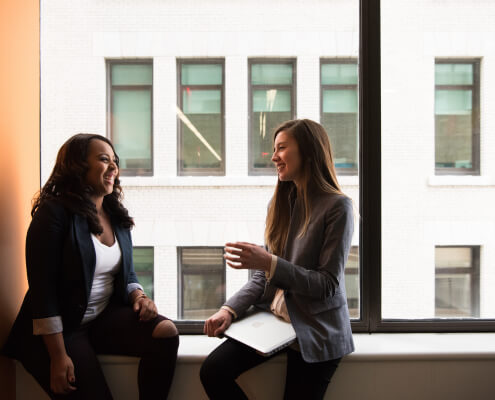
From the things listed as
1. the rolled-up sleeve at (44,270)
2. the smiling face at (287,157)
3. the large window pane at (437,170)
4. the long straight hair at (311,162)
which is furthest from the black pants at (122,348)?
the large window pane at (437,170)

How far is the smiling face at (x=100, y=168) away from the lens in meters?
1.46

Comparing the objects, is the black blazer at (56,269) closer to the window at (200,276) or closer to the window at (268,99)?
the window at (200,276)

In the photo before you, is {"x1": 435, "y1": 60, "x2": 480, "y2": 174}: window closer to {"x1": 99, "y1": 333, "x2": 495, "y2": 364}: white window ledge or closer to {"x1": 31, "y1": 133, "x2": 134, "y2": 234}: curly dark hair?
{"x1": 99, "y1": 333, "x2": 495, "y2": 364}: white window ledge

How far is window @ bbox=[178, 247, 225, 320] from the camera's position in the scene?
6.82ft

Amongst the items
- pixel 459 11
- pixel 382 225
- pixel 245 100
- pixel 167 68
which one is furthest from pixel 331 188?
pixel 459 11

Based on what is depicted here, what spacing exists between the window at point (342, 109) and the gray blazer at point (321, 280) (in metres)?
0.65

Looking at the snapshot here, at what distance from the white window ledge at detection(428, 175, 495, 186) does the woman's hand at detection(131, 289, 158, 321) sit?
161cm

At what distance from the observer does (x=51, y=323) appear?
4.24 ft

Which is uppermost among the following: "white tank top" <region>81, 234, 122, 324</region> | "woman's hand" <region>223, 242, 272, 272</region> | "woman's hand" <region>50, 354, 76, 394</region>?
"woman's hand" <region>223, 242, 272, 272</region>

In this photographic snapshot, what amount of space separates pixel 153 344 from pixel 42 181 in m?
1.12

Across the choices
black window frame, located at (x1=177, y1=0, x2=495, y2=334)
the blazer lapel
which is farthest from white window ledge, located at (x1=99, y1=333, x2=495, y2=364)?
the blazer lapel

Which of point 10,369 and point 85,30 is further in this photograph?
point 85,30

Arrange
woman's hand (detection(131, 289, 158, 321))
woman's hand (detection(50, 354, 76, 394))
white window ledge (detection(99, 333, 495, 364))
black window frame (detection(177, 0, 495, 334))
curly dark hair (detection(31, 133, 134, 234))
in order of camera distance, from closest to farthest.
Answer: woman's hand (detection(50, 354, 76, 394)) → curly dark hair (detection(31, 133, 134, 234)) → woman's hand (detection(131, 289, 158, 321)) → white window ledge (detection(99, 333, 495, 364)) → black window frame (detection(177, 0, 495, 334))

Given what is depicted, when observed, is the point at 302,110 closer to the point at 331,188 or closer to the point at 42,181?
the point at 331,188
